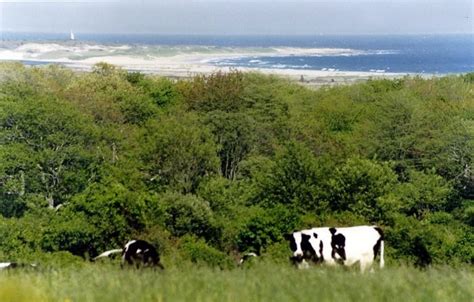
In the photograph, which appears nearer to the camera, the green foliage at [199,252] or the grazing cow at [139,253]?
the grazing cow at [139,253]

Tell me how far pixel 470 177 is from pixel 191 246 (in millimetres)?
23383

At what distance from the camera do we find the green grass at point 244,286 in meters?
5.91

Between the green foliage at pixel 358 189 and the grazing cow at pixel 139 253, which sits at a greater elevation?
the grazing cow at pixel 139 253

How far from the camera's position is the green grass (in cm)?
591

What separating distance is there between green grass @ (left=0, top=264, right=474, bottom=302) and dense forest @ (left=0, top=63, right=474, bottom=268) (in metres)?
9.34

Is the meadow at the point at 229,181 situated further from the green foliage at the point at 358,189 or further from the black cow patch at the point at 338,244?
the black cow patch at the point at 338,244

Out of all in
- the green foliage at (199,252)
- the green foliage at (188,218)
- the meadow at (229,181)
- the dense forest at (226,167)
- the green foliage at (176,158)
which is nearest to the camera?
the meadow at (229,181)

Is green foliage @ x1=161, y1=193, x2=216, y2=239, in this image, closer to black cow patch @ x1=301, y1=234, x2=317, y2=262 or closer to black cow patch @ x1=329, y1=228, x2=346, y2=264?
black cow patch @ x1=301, y1=234, x2=317, y2=262

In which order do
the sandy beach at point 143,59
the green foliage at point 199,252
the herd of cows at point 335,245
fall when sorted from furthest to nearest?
1. the sandy beach at point 143,59
2. the green foliage at point 199,252
3. the herd of cows at point 335,245

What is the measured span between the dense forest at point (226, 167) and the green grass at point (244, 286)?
9.34m

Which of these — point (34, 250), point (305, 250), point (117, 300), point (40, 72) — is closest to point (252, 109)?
point (40, 72)

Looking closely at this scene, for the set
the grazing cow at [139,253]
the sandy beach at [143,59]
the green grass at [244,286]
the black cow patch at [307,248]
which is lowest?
the sandy beach at [143,59]

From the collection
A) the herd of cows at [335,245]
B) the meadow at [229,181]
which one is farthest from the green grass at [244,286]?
the herd of cows at [335,245]

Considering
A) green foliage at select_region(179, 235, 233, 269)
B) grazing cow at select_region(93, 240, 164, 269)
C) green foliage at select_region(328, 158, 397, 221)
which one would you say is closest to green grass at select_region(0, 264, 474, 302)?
grazing cow at select_region(93, 240, 164, 269)
